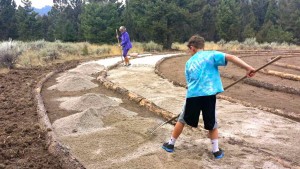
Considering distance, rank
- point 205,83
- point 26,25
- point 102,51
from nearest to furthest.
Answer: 1. point 205,83
2. point 102,51
3. point 26,25

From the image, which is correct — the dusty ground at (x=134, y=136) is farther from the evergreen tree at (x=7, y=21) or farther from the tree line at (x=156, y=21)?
the evergreen tree at (x=7, y=21)

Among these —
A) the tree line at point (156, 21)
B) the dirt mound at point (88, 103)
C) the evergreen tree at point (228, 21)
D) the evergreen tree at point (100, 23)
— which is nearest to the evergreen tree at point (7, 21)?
the tree line at point (156, 21)

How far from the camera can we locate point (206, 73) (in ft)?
14.0

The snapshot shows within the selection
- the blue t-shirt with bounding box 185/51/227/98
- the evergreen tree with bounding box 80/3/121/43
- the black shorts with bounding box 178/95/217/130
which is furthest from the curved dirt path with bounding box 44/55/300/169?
the evergreen tree with bounding box 80/3/121/43

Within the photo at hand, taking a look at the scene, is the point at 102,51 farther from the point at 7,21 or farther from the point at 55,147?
the point at 7,21

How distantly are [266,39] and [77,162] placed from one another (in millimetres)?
33777

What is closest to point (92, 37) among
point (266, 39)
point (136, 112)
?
point (266, 39)

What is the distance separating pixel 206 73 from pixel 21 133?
329 centimetres

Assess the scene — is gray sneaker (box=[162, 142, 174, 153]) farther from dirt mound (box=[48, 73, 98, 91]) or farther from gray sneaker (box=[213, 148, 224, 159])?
dirt mound (box=[48, 73, 98, 91])

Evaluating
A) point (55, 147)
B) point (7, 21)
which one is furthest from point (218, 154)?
point (7, 21)

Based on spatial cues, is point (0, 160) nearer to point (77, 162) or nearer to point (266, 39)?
point (77, 162)

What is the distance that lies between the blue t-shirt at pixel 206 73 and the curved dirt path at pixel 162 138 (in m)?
0.89

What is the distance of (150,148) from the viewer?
4.67 m

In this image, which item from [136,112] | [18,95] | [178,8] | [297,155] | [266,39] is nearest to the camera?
[297,155]
